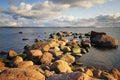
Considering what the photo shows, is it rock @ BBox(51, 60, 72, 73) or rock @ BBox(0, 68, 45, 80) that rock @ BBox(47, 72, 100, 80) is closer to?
rock @ BBox(0, 68, 45, 80)

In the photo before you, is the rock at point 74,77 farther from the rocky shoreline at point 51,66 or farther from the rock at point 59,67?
the rock at point 59,67

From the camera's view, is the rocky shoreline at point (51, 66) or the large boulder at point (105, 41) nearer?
the rocky shoreline at point (51, 66)

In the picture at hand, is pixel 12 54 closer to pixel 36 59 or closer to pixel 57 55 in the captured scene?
pixel 36 59

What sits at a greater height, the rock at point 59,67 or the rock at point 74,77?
the rock at point 74,77

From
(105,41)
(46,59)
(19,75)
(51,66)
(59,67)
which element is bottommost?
(105,41)

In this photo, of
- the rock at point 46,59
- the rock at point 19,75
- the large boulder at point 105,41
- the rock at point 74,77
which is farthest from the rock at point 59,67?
the large boulder at point 105,41

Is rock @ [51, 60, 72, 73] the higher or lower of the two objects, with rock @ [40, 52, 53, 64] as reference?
higher

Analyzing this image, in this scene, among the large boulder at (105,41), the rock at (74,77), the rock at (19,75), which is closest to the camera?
the rock at (74,77)

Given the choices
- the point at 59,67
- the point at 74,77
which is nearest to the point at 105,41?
the point at 59,67

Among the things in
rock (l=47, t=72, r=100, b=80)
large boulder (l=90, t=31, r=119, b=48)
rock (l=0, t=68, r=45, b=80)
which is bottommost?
large boulder (l=90, t=31, r=119, b=48)

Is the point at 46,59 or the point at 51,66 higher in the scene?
the point at 51,66

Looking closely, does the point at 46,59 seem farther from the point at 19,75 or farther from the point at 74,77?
the point at 74,77

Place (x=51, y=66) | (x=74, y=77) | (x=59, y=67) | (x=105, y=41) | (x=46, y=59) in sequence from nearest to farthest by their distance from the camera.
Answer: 1. (x=74, y=77)
2. (x=59, y=67)
3. (x=51, y=66)
4. (x=46, y=59)
5. (x=105, y=41)

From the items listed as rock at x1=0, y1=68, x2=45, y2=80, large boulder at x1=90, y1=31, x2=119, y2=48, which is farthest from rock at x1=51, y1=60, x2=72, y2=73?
large boulder at x1=90, y1=31, x2=119, y2=48
